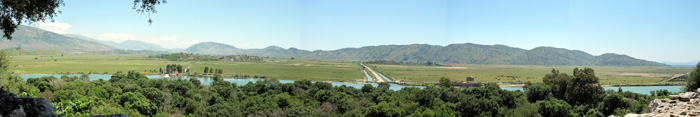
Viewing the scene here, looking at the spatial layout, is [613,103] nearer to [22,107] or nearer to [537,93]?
[537,93]

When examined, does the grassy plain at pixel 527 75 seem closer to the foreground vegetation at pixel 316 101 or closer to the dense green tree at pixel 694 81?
the foreground vegetation at pixel 316 101

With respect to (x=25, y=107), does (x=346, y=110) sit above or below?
below

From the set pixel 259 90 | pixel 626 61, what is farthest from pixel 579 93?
pixel 626 61

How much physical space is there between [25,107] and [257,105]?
18752 mm

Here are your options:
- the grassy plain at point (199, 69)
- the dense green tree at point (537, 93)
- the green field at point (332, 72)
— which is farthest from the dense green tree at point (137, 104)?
the green field at point (332, 72)

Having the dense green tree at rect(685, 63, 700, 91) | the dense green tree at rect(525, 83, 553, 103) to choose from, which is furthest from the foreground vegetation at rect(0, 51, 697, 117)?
→ the dense green tree at rect(685, 63, 700, 91)

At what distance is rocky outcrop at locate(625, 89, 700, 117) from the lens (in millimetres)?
9022

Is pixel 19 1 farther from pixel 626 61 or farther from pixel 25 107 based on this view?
pixel 626 61

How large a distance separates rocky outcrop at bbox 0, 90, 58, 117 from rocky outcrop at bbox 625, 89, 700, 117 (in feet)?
45.3

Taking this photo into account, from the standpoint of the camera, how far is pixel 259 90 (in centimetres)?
3866

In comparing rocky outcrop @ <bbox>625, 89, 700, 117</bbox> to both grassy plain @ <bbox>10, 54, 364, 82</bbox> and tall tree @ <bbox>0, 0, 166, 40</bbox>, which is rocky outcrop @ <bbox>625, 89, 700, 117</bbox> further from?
grassy plain @ <bbox>10, 54, 364, 82</bbox>

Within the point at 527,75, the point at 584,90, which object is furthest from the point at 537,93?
the point at 527,75

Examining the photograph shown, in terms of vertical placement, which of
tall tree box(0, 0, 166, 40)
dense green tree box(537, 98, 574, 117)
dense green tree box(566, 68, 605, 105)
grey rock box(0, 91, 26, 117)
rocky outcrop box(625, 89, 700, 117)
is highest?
tall tree box(0, 0, 166, 40)

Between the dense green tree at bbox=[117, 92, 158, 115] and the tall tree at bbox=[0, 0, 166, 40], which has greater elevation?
the tall tree at bbox=[0, 0, 166, 40]
